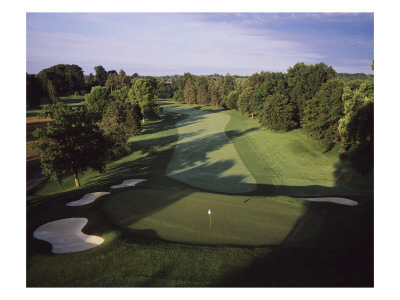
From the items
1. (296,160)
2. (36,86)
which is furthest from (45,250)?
(36,86)

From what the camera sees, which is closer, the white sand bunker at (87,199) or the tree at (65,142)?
the white sand bunker at (87,199)

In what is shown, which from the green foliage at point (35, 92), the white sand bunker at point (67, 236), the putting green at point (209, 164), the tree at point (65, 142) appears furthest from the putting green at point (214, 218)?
the green foliage at point (35, 92)

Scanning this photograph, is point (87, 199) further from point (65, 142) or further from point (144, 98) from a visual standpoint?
point (144, 98)

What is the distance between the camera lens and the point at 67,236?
47.8 ft

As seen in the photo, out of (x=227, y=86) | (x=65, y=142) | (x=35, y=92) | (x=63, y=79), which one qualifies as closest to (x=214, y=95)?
(x=227, y=86)

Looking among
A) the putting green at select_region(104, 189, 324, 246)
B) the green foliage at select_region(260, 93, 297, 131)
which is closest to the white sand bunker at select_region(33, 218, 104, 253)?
the putting green at select_region(104, 189, 324, 246)

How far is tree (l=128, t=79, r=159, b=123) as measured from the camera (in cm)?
6712

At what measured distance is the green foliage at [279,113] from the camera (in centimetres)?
5184

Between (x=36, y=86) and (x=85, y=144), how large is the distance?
3092 inches

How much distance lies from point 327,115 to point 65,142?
40622mm

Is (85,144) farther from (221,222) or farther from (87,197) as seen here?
(221,222)

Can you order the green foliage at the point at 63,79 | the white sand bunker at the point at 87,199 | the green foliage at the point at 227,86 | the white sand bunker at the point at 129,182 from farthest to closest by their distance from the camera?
the green foliage at the point at 227,86
the green foliage at the point at 63,79
the white sand bunker at the point at 129,182
the white sand bunker at the point at 87,199

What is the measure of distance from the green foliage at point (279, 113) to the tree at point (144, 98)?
3358 centimetres

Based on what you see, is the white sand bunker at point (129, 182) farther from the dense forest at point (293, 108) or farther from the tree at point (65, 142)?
the dense forest at point (293, 108)
